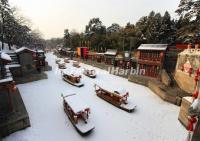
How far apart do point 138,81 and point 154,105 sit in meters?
6.35

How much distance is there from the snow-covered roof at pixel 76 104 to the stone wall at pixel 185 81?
10195 millimetres

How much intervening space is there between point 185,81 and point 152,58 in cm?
545

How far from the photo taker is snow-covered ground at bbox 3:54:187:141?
8008 millimetres

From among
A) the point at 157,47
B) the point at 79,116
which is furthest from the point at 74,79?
the point at 157,47

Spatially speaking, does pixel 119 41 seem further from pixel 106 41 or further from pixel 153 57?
pixel 153 57

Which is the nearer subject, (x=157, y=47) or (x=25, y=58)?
(x=157, y=47)

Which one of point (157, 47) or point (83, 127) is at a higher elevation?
point (157, 47)

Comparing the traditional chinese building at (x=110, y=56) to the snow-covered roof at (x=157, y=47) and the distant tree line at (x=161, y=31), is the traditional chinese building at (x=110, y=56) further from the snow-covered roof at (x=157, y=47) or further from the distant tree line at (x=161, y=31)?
the snow-covered roof at (x=157, y=47)

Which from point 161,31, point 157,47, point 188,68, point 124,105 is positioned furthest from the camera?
point 161,31

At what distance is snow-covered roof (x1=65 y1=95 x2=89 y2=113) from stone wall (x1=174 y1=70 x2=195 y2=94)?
10.2 meters

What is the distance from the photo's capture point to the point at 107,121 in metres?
9.58

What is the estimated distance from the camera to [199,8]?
19.3 meters

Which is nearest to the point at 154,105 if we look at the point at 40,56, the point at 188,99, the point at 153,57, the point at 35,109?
the point at 188,99

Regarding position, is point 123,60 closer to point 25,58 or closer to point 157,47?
point 157,47
